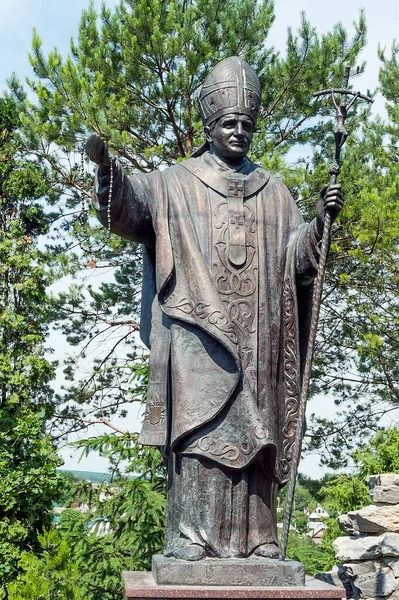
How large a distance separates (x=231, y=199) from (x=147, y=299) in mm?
715

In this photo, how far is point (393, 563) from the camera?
9.62 m

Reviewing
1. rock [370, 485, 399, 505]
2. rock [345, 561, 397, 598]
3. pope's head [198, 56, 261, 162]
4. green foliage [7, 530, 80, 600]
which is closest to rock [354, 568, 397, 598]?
rock [345, 561, 397, 598]

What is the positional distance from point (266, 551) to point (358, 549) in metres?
6.12

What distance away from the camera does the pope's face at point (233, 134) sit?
466 centimetres

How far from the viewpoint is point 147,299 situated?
15.6ft

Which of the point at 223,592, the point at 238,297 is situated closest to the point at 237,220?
the point at 238,297

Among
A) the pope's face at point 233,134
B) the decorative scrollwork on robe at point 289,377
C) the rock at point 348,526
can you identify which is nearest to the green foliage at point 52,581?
the rock at point 348,526

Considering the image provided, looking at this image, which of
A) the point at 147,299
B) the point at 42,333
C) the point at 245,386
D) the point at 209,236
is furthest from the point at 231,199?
the point at 42,333

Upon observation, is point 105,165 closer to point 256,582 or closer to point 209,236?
point 209,236

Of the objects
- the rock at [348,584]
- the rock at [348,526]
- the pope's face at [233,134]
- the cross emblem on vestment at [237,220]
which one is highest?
the pope's face at [233,134]

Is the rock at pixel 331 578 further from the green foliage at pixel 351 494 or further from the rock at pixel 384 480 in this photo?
the green foliage at pixel 351 494

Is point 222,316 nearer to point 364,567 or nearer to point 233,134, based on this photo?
point 233,134

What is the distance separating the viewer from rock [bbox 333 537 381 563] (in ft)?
32.0

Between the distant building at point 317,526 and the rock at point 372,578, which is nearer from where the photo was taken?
the rock at point 372,578
